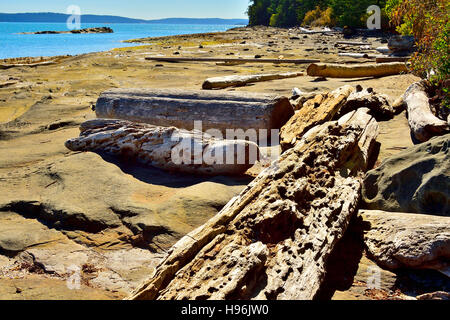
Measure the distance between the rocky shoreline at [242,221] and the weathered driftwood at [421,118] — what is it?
0.25 m

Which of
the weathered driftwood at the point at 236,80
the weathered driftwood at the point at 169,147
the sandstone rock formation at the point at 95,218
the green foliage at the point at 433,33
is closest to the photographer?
the sandstone rock formation at the point at 95,218

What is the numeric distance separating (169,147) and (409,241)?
302 cm

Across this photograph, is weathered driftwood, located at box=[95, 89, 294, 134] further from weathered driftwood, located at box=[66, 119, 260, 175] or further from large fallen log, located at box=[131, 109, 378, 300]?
large fallen log, located at box=[131, 109, 378, 300]

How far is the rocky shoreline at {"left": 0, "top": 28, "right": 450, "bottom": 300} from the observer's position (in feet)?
8.16

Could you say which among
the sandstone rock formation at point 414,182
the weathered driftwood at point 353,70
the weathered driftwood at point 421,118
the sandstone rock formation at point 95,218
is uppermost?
the weathered driftwood at point 353,70

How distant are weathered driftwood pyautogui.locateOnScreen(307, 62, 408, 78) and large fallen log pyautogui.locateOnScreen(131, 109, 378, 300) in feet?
22.5

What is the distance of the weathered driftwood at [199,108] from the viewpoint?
581cm

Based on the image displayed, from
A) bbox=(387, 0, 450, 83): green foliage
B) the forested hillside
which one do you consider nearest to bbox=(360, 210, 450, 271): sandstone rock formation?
bbox=(387, 0, 450, 83): green foliage

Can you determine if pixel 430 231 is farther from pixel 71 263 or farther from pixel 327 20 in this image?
pixel 327 20

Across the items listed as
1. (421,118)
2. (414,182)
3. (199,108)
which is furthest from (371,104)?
(414,182)

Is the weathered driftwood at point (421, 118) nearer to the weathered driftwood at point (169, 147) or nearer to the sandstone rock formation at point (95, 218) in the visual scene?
the weathered driftwood at point (169, 147)

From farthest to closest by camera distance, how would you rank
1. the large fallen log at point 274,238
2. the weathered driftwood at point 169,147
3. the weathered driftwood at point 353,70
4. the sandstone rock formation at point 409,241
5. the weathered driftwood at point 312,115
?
the weathered driftwood at point 353,70 → the weathered driftwood at point 312,115 → the weathered driftwood at point 169,147 → the sandstone rock formation at point 409,241 → the large fallen log at point 274,238

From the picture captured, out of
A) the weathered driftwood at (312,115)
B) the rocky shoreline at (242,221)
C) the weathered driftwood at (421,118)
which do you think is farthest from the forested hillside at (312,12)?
the rocky shoreline at (242,221)

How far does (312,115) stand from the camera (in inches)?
214
